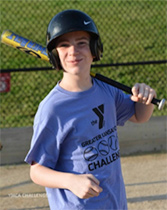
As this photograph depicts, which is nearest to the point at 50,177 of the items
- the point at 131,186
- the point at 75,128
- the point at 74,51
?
the point at 75,128

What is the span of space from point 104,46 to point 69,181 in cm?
649

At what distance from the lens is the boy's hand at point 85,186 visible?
154 cm

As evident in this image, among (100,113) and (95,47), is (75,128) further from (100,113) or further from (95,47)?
(95,47)

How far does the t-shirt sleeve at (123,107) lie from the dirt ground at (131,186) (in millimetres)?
1489

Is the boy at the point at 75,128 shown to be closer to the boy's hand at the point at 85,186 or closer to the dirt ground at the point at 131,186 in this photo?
the boy's hand at the point at 85,186

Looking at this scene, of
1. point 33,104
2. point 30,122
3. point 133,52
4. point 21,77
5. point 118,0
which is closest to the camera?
point 30,122

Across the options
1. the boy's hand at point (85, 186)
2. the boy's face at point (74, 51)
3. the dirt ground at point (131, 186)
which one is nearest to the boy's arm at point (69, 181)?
the boy's hand at point (85, 186)

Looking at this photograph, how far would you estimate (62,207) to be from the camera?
1.79m

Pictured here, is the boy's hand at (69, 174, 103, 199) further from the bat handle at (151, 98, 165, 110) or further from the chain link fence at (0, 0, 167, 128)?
the chain link fence at (0, 0, 167, 128)

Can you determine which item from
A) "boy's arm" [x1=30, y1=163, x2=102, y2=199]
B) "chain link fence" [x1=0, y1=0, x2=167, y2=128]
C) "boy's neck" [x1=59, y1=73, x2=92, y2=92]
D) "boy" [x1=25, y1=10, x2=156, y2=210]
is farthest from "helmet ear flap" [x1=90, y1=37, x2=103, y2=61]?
"chain link fence" [x1=0, y1=0, x2=167, y2=128]

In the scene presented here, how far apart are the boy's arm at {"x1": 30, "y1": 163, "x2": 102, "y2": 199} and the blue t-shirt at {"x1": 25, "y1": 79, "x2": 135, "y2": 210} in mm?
49

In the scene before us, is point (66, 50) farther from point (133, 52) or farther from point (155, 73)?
point (133, 52)

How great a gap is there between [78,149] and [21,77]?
16.9ft

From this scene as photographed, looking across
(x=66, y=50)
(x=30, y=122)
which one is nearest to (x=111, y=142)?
(x=66, y=50)
